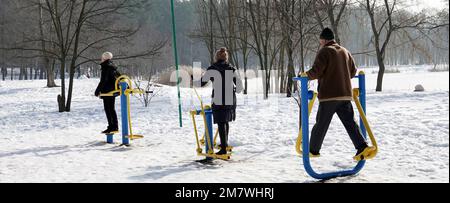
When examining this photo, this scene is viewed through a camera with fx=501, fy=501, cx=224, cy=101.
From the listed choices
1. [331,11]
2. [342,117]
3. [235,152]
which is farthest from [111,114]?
[331,11]

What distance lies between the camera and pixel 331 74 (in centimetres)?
484

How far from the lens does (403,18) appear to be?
74.4ft

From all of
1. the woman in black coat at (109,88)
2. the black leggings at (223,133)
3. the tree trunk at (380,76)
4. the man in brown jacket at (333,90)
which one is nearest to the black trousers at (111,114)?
the woman in black coat at (109,88)

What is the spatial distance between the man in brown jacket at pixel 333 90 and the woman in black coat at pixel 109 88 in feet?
15.0

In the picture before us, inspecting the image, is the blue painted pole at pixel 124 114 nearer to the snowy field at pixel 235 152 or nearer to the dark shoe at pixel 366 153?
the snowy field at pixel 235 152

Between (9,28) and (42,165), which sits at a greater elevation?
(9,28)

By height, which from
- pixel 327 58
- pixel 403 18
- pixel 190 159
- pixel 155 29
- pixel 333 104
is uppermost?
pixel 155 29

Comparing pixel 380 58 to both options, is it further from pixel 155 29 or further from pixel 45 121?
pixel 155 29

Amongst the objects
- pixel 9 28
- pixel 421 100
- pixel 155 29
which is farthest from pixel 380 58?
pixel 155 29

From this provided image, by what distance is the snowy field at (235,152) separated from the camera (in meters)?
5.65

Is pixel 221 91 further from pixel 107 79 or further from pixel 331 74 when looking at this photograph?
pixel 107 79

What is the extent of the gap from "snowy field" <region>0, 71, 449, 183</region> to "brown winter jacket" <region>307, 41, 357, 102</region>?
94 centimetres

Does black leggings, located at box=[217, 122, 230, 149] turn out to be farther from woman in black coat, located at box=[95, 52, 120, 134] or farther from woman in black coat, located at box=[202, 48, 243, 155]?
woman in black coat, located at box=[95, 52, 120, 134]
